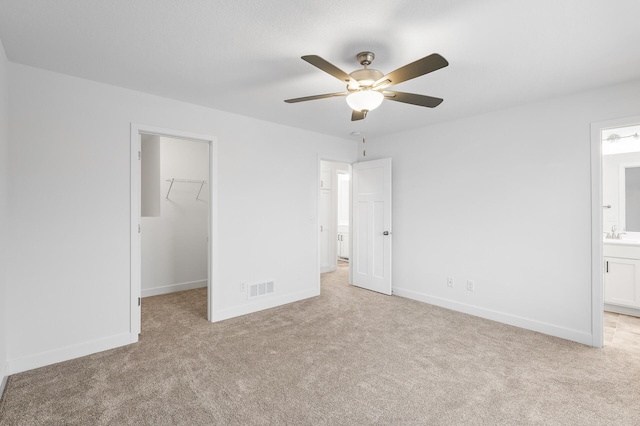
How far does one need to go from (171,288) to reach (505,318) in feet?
15.0

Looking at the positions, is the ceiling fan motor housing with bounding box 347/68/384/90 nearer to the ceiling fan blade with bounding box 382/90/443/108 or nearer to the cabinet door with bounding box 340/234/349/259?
the ceiling fan blade with bounding box 382/90/443/108

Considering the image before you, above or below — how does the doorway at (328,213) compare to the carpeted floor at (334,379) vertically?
above

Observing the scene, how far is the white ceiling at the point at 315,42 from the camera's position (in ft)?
5.74

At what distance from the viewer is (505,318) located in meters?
3.46

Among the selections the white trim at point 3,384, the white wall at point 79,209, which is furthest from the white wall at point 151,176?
the white trim at point 3,384

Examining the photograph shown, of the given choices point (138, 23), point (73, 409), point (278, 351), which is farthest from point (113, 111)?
point (278, 351)

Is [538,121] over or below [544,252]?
over

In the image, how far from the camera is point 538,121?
323 centimetres

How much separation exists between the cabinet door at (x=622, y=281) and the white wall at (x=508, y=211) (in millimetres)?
1275

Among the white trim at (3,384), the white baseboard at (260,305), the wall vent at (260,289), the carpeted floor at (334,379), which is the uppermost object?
the wall vent at (260,289)

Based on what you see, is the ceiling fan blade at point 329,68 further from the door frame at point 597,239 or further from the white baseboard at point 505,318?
the white baseboard at point 505,318

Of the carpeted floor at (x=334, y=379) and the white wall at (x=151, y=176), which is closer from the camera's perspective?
the carpeted floor at (x=334, y=379)

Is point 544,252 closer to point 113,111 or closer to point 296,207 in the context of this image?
point 296,207

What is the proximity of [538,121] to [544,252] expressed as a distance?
1.37 metres
